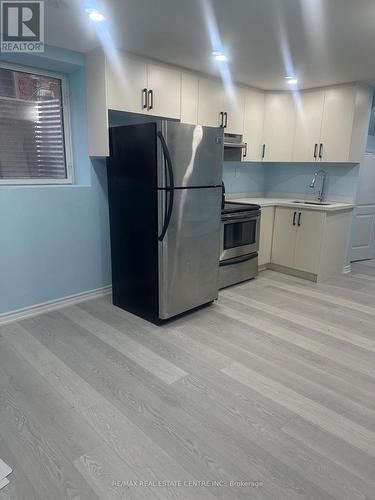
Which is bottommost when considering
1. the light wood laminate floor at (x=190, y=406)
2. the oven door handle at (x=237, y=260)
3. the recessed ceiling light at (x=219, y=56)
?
the light wood laminate floor at (x=190, y=406)

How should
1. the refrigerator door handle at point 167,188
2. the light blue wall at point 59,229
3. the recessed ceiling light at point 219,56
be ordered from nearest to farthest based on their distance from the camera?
the refrigerator door handle at point 167,188 → the light blue wall at point 59,229 → the recessed ceiling light at point 219,56

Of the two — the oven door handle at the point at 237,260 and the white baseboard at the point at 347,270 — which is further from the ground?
the oven door handle at the point at 237,260

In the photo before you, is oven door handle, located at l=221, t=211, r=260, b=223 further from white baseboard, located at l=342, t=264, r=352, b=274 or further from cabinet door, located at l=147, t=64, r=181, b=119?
white baseboard, located at l=342, t=264, r=352, b=274

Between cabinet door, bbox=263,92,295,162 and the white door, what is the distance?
1.01m

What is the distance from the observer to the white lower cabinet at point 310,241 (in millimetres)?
3973

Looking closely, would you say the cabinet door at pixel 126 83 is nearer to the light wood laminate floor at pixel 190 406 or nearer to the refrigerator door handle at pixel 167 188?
the refrigerator door handle at pixel 167 188

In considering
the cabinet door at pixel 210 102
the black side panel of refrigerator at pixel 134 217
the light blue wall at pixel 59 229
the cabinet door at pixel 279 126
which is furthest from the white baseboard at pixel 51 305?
the cabinet door at pixel 279 126

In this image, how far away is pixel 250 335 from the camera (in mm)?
2744

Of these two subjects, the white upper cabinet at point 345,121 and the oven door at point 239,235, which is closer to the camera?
the oven door at point 239,235

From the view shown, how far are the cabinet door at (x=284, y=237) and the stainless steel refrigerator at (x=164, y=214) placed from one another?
1479 mm

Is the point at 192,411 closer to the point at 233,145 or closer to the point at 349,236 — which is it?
the point at 233,145

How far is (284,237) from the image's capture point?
14.1 feet

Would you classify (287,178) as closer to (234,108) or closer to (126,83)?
(234,108)

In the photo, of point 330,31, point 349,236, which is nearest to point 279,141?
point 349,236
